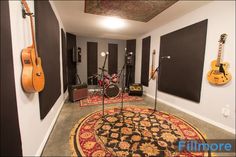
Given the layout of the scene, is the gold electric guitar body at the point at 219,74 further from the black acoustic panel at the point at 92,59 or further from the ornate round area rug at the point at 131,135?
the black acoustic panel at the point at 92,59

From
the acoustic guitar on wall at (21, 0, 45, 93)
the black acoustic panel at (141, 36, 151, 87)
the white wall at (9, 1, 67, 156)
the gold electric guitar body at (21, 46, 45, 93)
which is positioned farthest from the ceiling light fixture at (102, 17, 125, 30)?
the gold electric guitar body at (21, 46, 45, 93)

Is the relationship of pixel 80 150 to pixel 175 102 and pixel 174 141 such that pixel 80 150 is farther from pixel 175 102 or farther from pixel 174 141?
pixel 175 102

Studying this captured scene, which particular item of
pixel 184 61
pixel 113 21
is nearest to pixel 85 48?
pixel 113 21

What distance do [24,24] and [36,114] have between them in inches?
41.1

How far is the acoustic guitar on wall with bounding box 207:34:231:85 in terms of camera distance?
6.86 ft

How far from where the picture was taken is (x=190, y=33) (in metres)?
2.77

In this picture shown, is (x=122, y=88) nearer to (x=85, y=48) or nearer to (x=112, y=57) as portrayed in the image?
(x=112, y=57)

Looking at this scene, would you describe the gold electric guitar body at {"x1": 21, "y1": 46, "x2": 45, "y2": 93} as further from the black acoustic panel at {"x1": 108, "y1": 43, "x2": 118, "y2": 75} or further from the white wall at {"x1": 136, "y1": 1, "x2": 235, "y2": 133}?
the black acoustic panel at {"x1": 108, "y1": 43, "x2": 118, "y2": 75}

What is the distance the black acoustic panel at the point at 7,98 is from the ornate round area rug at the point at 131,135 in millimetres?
851

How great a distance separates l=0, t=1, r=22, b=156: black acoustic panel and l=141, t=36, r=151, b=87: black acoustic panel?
4047 mm

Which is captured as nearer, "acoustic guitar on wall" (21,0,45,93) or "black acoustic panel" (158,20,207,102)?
"acoustic guitar on wall" (21,0,45,93)

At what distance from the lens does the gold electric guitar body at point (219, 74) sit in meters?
2.08

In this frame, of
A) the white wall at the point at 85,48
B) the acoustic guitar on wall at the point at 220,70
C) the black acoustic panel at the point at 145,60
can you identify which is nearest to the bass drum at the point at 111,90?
the acoustic guitar on wall at the point at 220,70

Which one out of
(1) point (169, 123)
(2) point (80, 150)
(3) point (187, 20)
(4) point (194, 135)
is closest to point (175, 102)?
(1) point (169, 123)
